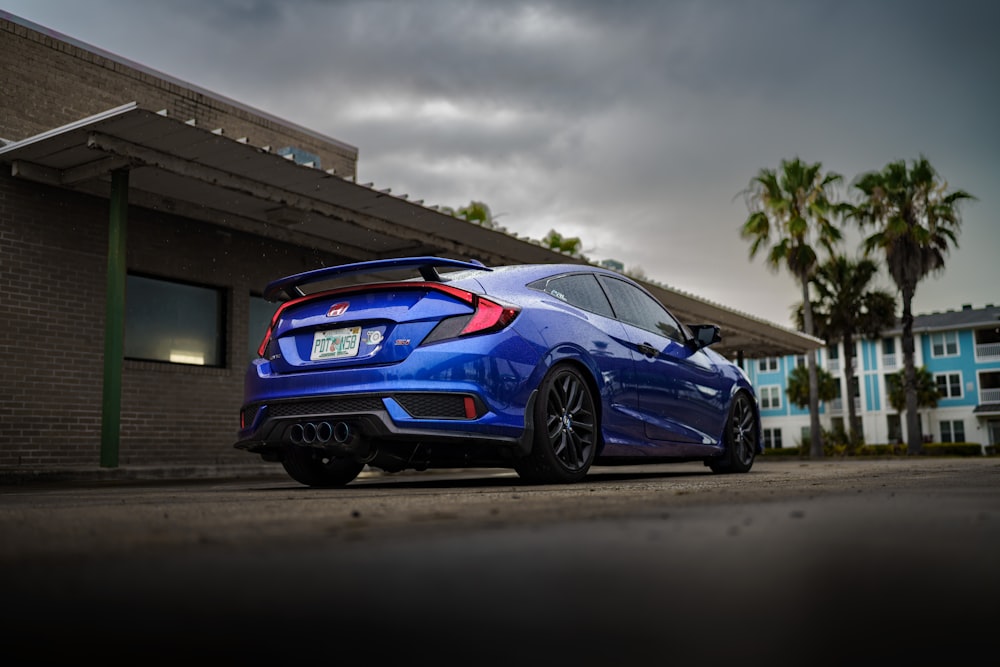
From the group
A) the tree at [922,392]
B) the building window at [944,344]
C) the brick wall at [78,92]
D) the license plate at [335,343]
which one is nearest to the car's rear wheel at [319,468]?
the license plate at [335,343]

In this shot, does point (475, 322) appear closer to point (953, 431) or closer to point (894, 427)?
point (953, 431)

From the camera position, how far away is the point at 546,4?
51.1 feet

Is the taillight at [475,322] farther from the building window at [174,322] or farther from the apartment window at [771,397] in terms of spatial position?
the apartment window at [771,397]

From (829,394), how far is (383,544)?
63225 mm

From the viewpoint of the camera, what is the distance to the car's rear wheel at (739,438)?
789 centimetres

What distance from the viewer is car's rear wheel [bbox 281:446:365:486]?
6168 millimetres

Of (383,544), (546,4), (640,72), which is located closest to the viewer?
(383,544)

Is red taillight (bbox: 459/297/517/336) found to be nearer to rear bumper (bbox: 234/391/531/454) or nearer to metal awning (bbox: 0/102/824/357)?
rear bumper (bbox: 234/391/531/454)

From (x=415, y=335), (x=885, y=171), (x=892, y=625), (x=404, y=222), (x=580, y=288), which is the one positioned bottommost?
(x=892, y=625)

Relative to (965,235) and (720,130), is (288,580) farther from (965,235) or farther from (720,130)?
(965,235)

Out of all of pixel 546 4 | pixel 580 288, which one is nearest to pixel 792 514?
pixel 580 288

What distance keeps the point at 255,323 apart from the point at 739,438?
7507 millimetres

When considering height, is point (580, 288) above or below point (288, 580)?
above

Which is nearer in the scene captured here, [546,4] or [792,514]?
[792,514]
